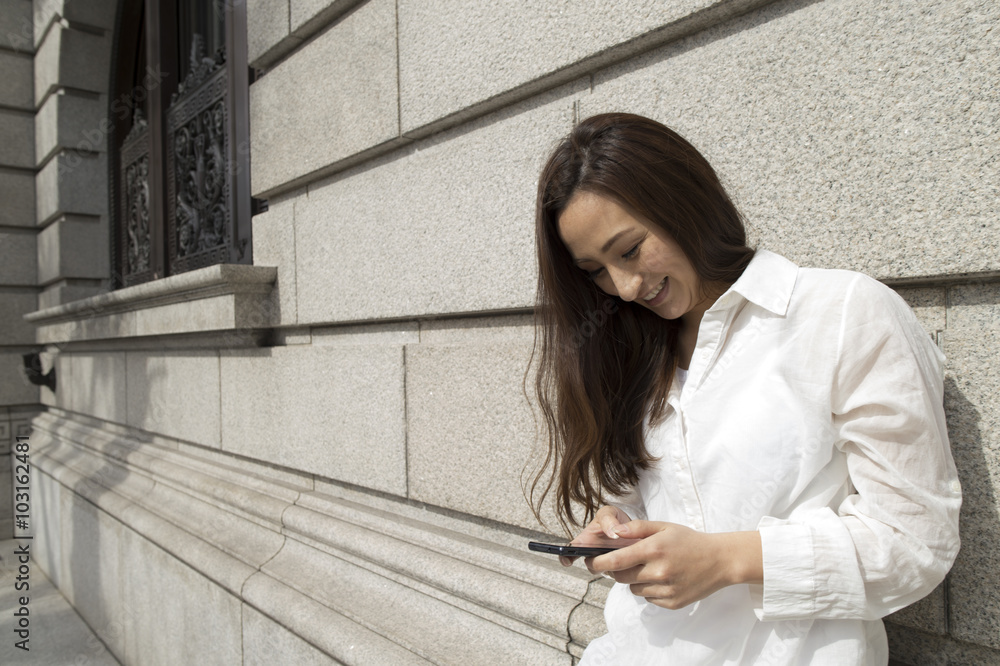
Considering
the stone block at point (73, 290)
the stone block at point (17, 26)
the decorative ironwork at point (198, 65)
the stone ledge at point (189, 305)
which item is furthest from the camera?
the stone block at point (17, 26)

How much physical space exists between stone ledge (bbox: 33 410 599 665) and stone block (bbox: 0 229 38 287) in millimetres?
6025

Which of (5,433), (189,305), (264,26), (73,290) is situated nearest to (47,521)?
(5,433)

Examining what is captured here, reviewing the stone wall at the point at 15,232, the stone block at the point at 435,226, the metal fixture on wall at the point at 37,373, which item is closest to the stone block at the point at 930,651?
the stone block at the point at 435,226

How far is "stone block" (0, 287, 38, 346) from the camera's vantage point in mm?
9625

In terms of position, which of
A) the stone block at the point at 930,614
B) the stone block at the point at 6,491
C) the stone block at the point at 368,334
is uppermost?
the stone block at the point at 368,334

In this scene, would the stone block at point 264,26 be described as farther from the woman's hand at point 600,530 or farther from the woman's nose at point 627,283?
the woman's hand at point 600,530

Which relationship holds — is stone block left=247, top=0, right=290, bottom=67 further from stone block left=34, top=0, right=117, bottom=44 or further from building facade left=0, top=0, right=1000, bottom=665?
stone block left=34, top=0, right=117, bottom=44

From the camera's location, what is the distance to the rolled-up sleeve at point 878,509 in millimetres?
1297

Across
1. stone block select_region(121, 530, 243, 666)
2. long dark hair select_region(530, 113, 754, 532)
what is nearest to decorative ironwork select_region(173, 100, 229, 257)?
stone block select_region(121, 530, 243, 666)

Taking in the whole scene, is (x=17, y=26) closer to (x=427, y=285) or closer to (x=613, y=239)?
(x=427, y=285)

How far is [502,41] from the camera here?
277cm

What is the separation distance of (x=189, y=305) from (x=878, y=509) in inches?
185

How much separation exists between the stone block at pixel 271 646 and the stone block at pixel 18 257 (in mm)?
8396

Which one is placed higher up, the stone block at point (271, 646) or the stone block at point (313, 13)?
the stone block at point (313, 13)
